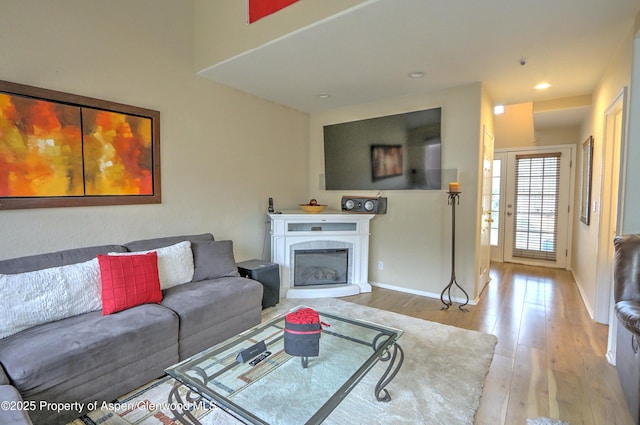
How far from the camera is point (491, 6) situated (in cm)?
203

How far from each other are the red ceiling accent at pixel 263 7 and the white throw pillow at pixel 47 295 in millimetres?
2251

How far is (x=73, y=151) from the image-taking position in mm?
2414

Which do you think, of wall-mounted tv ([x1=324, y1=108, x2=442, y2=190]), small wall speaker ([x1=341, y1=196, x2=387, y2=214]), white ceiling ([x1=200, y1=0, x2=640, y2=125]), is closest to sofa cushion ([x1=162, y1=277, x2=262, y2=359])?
small wall speaker ([x1=341, y1=196, x2=387, y2=214])

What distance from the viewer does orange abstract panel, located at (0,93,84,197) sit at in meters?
2.12

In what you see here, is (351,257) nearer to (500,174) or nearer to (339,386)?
(339,386)

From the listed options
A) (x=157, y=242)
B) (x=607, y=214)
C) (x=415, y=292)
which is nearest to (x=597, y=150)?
(x=607, y=214)

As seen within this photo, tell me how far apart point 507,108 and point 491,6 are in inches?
154

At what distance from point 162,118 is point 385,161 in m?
2.57

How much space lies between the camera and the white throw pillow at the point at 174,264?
102 inches

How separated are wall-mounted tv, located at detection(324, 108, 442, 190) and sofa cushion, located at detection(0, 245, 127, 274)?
9.35ft

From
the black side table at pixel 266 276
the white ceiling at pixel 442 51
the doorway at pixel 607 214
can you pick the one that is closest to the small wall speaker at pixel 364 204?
the white ceiling at pixel 442 51

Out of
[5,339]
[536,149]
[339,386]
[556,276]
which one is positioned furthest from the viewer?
[536,149]

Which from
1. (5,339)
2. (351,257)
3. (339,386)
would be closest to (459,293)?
(351,257)

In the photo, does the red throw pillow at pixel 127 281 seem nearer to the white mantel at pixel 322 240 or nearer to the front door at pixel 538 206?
the white mantel at pixel 322 240
